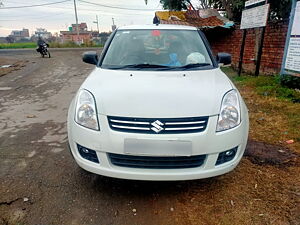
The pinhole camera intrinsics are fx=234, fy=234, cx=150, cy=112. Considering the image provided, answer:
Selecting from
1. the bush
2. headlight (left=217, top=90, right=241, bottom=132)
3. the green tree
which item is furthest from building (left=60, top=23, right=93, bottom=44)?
headlight (left=217, top=90, right=241, bottom=132)

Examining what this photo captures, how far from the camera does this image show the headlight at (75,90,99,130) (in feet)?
6.47

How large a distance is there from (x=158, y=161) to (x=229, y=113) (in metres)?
0.75

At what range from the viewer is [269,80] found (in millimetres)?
6168

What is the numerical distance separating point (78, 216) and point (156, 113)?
1.09 metres

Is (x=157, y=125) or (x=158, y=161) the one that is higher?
(x=157, y=125)

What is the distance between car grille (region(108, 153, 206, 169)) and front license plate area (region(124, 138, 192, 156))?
2.3 inches

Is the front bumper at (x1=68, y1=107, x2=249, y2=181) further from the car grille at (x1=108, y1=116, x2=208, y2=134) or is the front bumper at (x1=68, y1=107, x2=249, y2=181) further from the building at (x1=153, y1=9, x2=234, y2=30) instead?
the building at (x1=153, y1=9, x2=234, y2=30)

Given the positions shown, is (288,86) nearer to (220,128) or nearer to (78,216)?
(220,128)

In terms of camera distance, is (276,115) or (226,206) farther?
(276,115)

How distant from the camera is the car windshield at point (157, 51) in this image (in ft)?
9.29

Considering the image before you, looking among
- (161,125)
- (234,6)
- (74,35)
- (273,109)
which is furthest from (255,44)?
(74,35)

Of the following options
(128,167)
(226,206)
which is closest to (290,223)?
(226,206)

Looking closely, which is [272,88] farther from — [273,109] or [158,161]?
[158,161]

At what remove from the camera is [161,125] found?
1840mm
